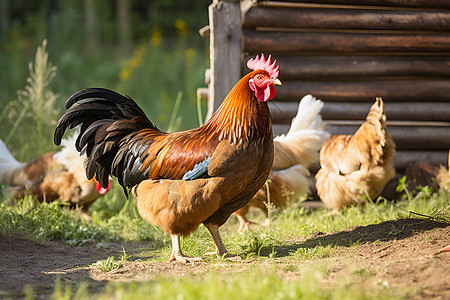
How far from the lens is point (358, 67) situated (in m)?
6.25

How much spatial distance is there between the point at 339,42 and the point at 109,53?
12.5 metres

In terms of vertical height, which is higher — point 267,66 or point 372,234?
point 267,66

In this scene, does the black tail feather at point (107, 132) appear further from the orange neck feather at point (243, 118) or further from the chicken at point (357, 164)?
the chicken at point (357, 164)

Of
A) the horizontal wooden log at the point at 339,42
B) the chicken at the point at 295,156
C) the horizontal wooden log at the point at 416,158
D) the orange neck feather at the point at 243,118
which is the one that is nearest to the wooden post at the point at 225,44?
the horizontal wooden log at the point at 339,42

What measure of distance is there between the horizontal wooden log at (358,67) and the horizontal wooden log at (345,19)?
0.39 meters

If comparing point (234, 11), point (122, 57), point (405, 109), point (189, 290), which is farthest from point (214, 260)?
point (122, 57)

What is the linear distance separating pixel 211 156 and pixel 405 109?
12.0 feet

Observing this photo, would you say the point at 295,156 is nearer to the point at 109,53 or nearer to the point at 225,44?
the point at 225,44

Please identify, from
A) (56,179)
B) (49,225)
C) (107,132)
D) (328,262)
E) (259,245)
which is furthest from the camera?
(56,179)

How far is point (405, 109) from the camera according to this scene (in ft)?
21.1

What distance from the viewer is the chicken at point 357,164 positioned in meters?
5.46

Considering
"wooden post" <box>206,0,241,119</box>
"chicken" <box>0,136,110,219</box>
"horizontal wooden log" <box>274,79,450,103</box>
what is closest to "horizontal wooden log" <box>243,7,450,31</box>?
"wooden post" <box>206,0,241,119</box>

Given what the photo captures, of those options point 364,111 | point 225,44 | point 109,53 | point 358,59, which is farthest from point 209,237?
point 109,53

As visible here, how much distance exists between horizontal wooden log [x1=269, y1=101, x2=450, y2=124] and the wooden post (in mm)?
720
